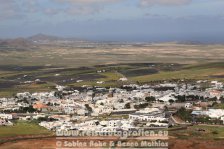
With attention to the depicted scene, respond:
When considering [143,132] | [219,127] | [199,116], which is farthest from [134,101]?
[143,132]

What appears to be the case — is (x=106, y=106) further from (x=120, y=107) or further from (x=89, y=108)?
(x=89, y=108)

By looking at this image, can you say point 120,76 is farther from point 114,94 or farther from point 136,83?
point 114,94

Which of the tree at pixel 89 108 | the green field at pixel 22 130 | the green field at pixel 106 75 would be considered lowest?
the tree at pixel 89 108

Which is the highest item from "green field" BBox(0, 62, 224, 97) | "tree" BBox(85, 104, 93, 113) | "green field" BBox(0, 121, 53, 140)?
"green field" BBox(0, 62, 224, 97)

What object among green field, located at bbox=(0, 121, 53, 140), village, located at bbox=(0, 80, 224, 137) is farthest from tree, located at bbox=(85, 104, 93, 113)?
green field, located at bbox=(0, 121, 53, 140)

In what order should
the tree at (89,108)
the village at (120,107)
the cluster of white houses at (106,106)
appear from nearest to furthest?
the village at (120,107)
the cluster of white houses at (106,106)
the tree at (89,108)

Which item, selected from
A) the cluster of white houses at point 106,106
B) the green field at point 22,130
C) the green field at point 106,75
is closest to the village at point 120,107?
the cluster of white houses at point 106,106

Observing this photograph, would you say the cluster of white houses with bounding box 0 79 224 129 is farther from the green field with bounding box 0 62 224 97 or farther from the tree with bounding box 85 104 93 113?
the green field with bounding box 0 62 224 97

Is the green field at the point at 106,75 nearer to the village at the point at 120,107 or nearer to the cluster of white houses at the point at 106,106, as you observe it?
the village at the point at 120,107
